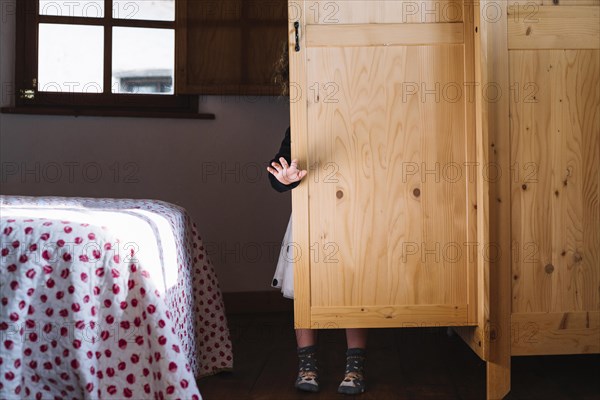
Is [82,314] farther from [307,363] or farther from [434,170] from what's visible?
[434,170]

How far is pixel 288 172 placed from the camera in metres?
1.62

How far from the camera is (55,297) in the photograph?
1.16 m

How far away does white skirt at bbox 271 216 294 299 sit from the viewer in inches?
74.9

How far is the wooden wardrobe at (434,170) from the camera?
1595mm

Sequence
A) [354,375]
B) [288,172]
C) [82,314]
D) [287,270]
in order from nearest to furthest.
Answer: [82,314], [288,172], [354,375], [287,270]

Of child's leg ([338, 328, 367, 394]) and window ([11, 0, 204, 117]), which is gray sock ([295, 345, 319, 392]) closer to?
child's leg ([338, 328, 367, 394])

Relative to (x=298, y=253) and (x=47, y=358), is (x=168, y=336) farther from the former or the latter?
(x=298, y=253)

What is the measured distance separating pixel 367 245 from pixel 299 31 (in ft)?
2.04

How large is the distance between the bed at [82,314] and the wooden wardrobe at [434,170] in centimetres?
52

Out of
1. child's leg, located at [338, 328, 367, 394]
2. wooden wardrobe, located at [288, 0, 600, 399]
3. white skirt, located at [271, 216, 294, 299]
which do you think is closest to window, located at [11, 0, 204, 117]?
white skirt, located at [271, 216, 294, 299]

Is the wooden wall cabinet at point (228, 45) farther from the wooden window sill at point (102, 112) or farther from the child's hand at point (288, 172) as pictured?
the child's hand at point (288, 172)

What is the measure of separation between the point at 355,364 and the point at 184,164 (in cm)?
133

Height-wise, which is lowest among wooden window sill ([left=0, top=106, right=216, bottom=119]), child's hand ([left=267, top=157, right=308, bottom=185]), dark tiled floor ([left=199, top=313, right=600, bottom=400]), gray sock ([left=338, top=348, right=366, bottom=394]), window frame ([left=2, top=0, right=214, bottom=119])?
dark tiled floor ([left=199, top=313, right=600, bottom=400])

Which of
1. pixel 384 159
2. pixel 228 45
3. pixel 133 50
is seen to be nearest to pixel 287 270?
pixel 384 159
